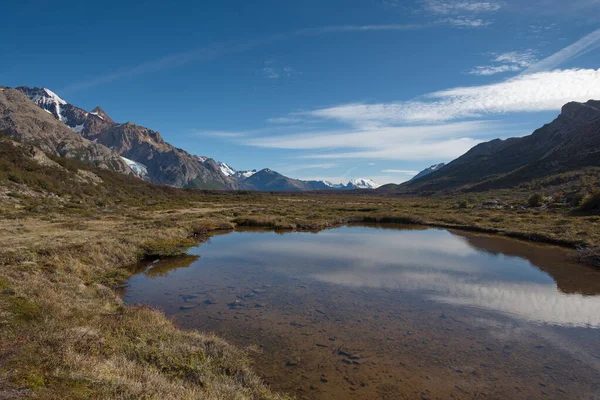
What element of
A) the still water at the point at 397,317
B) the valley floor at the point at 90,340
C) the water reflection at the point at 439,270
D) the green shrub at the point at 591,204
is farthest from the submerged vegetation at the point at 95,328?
the green shrub at the point at 591,204

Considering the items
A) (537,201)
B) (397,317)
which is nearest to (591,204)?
(537,201)

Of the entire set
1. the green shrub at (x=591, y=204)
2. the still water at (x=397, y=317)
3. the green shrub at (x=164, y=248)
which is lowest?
the still water at (x=397, y=317)

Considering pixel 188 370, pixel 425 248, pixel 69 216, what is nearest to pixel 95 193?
pixel 69 216

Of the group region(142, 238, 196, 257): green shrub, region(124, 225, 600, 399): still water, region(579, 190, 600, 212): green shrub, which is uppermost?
region(579, 190, 600, 212): green shrub

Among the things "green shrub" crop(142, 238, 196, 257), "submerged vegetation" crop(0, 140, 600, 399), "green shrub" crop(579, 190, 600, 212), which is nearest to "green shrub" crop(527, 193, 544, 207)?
"green shrub" crop(579, 190, 600, 212)

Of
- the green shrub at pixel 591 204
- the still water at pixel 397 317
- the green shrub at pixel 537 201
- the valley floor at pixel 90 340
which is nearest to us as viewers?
the valley floor at pixel 90 340

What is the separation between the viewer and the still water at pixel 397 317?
1138 centimetres

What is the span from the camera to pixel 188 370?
31.2 ft

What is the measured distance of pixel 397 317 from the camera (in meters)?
16.7

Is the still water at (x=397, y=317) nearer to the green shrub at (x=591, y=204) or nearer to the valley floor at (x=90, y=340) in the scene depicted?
the valley floor at (x=90, y=340)

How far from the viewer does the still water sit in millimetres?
11375

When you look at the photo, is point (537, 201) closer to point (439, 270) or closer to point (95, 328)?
point (439, 270)

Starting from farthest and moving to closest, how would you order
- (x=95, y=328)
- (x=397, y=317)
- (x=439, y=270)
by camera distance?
(x=439, y=270) < (x=397, y=317) < (x=95, y=328)

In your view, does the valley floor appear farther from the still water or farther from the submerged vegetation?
the still water
